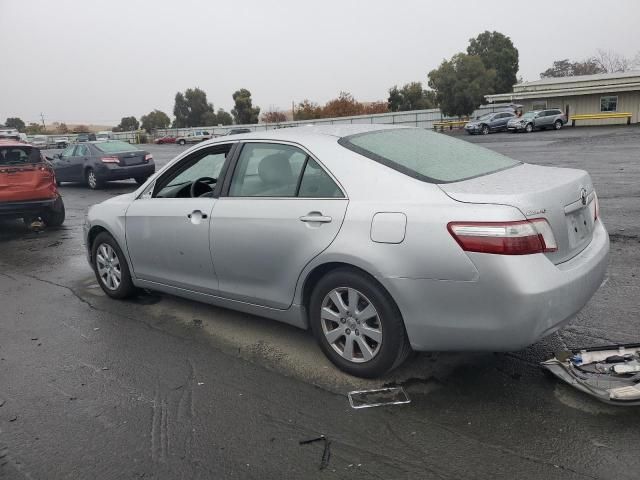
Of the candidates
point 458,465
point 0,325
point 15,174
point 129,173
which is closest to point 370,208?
point 458,465

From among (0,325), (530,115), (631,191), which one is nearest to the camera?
(0,325)

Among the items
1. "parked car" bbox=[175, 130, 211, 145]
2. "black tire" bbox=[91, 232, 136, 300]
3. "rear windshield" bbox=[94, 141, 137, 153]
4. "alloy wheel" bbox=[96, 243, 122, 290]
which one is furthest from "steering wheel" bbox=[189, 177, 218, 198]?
"parked car" bbox=[175, 130, 211, 145]

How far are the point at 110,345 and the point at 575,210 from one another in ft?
11.6

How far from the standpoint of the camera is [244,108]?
237 ft

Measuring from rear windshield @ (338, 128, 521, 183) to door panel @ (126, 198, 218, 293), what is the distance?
1.35m

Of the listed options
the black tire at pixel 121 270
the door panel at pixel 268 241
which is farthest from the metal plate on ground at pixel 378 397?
the black tire at pixel 121 270

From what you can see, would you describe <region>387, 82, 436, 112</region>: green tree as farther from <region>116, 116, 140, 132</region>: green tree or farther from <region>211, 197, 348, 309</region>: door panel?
<region>211, 197, 348, 309</region>: door panel

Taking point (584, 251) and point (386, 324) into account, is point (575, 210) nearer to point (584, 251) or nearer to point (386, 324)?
point (584, 251)

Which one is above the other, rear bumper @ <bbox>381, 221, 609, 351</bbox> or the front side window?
the front side window

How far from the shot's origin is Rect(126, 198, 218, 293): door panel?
422 centimetres

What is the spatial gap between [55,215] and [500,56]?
61.4m

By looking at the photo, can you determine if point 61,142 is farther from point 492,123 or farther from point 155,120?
point 492,123

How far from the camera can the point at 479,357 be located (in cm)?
370

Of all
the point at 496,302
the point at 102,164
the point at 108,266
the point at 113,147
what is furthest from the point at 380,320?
the point at 113,147
